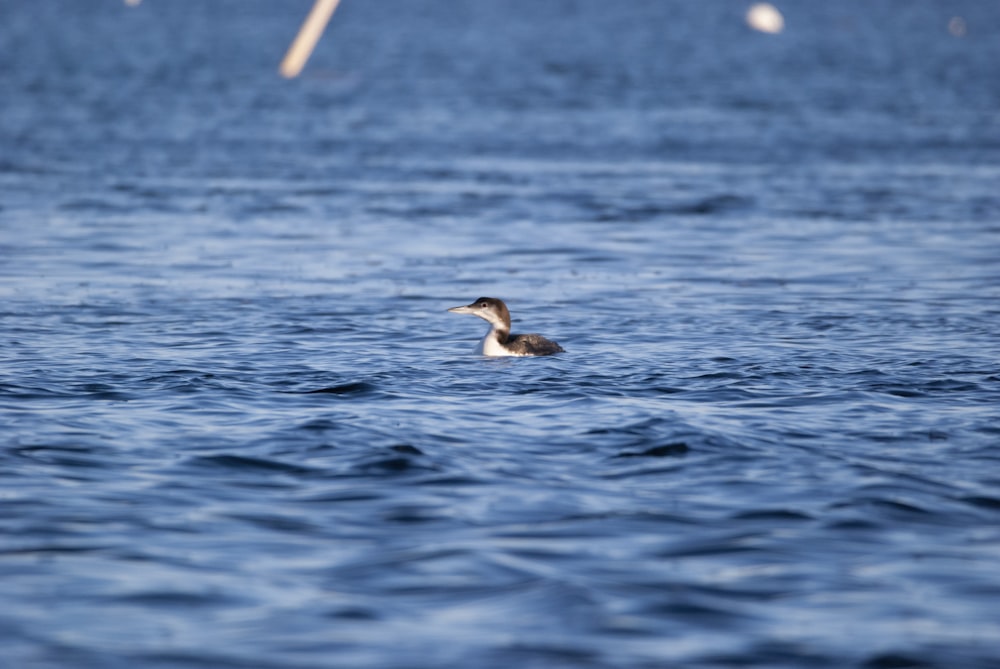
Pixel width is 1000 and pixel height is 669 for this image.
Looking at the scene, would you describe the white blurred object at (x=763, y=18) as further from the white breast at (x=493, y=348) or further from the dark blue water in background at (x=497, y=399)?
the white breast at (x=493, y=348)

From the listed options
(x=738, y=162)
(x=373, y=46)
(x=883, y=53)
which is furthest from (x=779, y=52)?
(x=738, y=162)

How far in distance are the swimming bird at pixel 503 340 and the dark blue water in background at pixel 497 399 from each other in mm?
282

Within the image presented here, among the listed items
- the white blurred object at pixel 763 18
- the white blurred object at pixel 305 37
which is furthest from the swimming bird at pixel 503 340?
the white blurred object at pixel 763 18

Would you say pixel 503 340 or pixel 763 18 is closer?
pixel 503 340

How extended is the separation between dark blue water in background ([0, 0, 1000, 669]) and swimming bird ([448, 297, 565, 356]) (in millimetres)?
282

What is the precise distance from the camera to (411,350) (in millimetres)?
15414

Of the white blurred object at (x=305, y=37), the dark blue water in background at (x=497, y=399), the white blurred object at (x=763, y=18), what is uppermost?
the white blurred object at (x=763, y=18)

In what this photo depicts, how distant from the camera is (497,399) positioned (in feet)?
42.4

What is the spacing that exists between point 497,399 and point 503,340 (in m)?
2.10

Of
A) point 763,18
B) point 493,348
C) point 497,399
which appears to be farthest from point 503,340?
point 763,18

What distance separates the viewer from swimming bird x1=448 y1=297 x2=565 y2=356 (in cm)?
1484

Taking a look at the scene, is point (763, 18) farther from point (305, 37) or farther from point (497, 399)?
point (497, 399)

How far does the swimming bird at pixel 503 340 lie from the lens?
1484cm

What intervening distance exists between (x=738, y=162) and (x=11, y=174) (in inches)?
590
